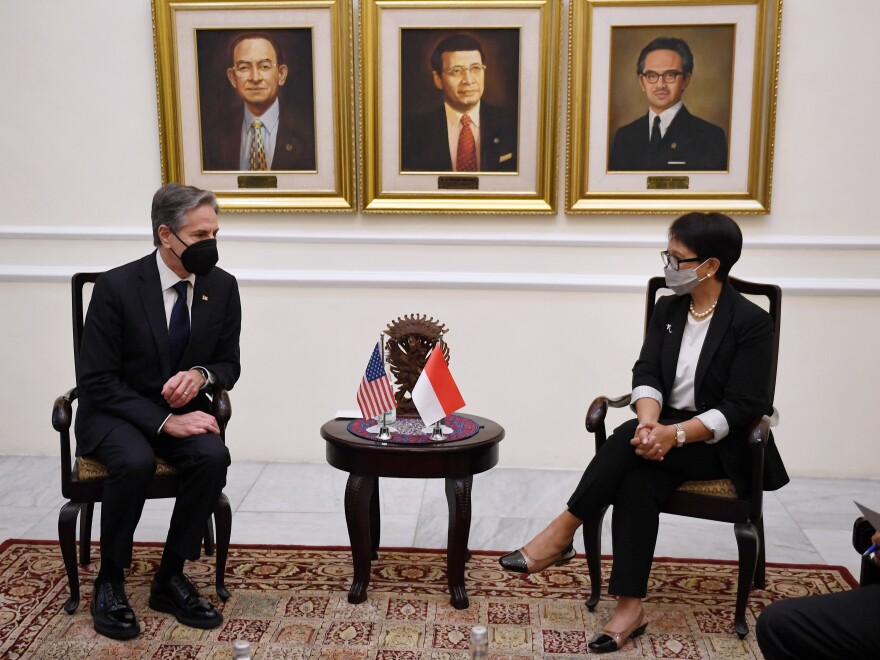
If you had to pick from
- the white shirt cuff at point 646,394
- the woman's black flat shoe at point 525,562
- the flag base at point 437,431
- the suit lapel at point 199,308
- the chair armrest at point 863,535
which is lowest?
the woman's black flat shoe at point 525,562

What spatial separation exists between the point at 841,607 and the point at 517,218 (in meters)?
3.20

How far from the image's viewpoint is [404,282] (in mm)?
5355

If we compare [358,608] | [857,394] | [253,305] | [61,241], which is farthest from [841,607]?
[61,241]

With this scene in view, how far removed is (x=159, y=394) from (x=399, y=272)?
77.3 inches

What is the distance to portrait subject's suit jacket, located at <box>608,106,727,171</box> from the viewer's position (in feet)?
16.5

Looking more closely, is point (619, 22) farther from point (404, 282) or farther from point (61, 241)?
point (61, 241)

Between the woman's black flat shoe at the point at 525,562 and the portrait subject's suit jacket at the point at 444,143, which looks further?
the portrait subject's suit jacket at the point at 444,143

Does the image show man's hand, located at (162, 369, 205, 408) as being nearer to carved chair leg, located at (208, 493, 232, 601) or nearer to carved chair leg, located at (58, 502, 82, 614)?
carved chair leg, located at (208, 493, 232, 601)

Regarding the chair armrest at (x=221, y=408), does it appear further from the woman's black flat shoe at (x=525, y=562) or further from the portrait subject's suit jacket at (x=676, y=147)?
the portrait subject's suit jacket at (x=676, y=147)

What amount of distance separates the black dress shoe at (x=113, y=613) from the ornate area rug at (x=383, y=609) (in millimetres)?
41

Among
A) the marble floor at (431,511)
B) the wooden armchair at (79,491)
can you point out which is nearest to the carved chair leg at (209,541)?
the marble floor at (431,511)

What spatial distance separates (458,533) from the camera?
3662 millimetres

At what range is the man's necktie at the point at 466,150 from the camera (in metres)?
5.16

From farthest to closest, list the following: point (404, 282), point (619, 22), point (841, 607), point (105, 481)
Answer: point (404, 282) < point (619, 22) < point (105, 481) < point (841, 607)
